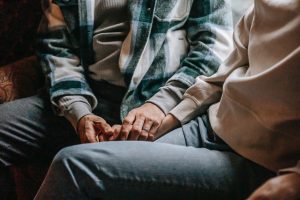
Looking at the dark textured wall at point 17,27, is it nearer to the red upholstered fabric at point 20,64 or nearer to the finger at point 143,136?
the red upholstered fabric at point 20,64

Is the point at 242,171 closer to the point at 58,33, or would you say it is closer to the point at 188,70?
the point at 188,70

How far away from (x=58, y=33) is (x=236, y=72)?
58 cm

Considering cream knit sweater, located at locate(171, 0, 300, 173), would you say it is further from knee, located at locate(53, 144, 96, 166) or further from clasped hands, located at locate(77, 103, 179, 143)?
knee, located at locate(53, 144, 96, 166)

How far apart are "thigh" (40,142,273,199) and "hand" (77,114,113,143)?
0.60 ft

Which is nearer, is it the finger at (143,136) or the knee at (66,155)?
the knee at (66,155)

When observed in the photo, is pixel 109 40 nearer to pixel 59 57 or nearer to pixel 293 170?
pixel 59 57

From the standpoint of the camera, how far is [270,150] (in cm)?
92

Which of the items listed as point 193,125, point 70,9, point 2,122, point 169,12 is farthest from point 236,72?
point 2,122

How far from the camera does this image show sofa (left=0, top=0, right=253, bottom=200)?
132 centimetres

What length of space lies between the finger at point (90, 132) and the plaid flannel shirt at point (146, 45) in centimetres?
12


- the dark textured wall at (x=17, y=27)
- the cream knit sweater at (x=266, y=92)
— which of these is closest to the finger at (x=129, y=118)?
the cream knit sweater at (x=266, y=92)

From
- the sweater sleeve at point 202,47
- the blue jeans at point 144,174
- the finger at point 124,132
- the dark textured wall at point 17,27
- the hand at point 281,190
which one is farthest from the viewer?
the dark textured wall at point 17,27

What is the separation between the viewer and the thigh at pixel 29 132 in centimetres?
126

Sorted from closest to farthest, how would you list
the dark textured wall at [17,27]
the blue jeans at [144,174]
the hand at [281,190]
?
the hand at [281,190] → the blue jeans at [144,174] → the dark textured wall at [17,27]
